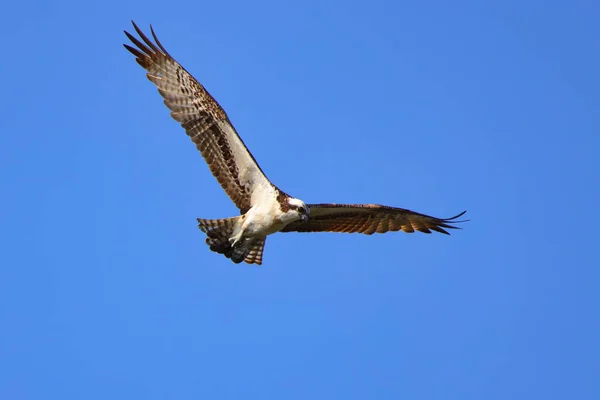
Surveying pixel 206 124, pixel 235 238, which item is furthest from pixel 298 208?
pixel 206 124

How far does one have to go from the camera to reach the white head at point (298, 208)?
50.3ft

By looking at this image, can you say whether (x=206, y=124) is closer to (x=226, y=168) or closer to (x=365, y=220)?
(x=226, y=168)

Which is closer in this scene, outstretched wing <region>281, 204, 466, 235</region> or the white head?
the white head

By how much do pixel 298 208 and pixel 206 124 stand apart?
1850mm

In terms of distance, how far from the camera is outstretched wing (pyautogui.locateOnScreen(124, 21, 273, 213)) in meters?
15.5

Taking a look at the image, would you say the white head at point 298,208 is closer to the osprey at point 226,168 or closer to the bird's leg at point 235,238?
the osprey at point 226,168

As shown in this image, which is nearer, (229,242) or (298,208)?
(298,208)

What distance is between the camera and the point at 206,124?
1553 cm

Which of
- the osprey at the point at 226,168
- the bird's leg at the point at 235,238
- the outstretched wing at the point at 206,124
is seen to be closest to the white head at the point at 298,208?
the osprey at the point at 226,168

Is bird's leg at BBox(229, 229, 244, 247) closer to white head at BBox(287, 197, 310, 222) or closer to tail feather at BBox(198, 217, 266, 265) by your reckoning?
tail feather at BBox(198, 217, 266, 265)

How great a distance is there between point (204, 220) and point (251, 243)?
2.68 ft

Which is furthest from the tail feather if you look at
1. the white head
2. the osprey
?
the white head

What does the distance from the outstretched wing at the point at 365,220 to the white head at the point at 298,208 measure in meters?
0.58

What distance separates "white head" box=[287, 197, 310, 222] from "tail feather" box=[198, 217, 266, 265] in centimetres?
93
